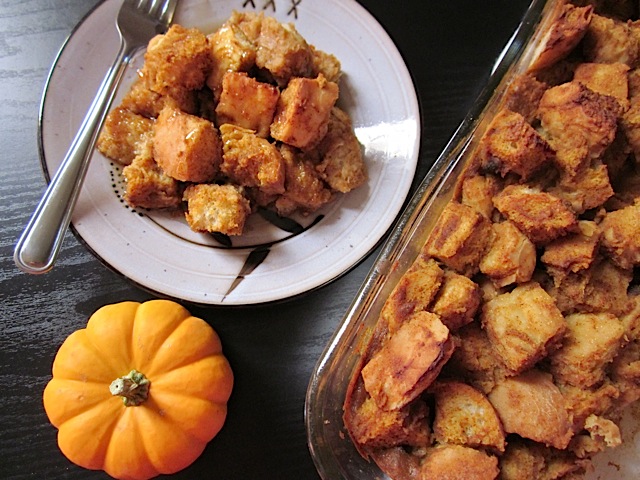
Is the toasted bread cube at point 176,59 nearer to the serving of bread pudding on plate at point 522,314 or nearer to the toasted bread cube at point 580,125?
the serving of bread pudding on plate at point 522,314

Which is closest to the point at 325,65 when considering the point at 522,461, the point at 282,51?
the point at 282,51

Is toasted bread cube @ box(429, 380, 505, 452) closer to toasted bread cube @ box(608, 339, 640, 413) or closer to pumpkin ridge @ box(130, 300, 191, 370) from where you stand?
toasted bread cube @ box(608, 339, 640, 413)

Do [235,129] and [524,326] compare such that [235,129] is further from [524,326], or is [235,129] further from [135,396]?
[524,326]

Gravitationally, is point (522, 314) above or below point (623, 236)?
below

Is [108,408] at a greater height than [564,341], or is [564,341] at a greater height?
[564,341]

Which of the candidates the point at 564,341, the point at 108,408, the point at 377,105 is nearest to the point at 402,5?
the point at 377,105

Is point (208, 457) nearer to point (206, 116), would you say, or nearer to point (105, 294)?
point (105, 294)

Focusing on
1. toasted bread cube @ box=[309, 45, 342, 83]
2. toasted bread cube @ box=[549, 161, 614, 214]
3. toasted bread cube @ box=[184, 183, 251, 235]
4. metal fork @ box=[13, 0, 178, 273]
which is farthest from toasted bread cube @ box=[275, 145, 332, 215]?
toasted bread cube @ box=[549, 161, 614, 214]
